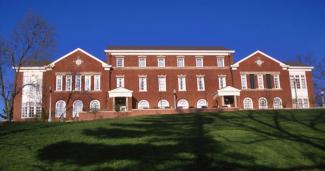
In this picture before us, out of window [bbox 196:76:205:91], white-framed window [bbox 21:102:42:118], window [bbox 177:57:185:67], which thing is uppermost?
window [bbox 177:57:185:67]

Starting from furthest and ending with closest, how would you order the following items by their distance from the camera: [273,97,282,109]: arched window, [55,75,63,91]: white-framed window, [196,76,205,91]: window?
[273,97,282,109]: arched window, [196,76,205,91]: window, [55,75,63,91]: white-framed window

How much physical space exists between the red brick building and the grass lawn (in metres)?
25.0

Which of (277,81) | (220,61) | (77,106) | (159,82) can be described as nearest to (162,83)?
(159,82)

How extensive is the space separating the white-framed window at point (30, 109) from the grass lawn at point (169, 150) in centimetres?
2645

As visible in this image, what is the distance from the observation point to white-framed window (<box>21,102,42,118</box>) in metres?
40.8

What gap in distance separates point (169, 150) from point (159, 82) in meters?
32.7

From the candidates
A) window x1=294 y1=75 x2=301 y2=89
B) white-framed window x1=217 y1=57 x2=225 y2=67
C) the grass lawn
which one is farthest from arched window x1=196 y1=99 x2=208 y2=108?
the grass lawn

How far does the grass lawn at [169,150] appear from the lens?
10.0 metres

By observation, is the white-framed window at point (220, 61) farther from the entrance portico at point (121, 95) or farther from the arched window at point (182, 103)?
the entrance portico at point (121, 95)

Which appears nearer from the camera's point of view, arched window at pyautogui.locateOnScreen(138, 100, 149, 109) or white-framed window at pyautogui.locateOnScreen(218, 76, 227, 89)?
arched window at pyautogui.locateOnScreen(138, 100, 149, 109)

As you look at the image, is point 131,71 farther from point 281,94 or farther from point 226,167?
point 226,167

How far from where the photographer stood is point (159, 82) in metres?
44.2

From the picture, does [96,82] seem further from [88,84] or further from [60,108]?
[60,108]

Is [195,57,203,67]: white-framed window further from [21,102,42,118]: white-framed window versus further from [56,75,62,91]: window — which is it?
[21,102,42,118]: white-framed window
